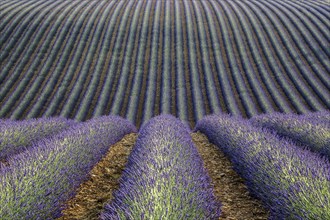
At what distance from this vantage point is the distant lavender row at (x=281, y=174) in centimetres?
344

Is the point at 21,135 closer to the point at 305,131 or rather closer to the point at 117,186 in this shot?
the point at 117,186

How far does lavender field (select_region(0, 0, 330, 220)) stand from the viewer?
403cm

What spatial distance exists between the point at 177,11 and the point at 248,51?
317 inches

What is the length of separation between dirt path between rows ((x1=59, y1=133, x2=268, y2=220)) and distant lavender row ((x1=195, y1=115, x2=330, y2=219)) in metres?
0.20

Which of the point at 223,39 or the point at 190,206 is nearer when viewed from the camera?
the point at 190,206

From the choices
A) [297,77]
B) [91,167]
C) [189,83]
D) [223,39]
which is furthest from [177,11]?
[91,167]

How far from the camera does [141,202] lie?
11.0ft

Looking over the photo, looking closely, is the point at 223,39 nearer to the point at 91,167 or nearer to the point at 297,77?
the point at 297,77

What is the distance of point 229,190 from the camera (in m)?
5.67

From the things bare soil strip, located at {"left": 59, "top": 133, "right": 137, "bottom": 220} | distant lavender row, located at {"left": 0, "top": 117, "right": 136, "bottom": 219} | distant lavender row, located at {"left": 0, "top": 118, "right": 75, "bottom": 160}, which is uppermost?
distant lavender row, located at {"left": 0, "top": 117, "right": 136, "bottom": 219}

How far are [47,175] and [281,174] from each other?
3151 mm

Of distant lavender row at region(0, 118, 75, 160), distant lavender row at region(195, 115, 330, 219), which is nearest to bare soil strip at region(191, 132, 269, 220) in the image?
distant lavender row at region(195, 115, 330, 219)

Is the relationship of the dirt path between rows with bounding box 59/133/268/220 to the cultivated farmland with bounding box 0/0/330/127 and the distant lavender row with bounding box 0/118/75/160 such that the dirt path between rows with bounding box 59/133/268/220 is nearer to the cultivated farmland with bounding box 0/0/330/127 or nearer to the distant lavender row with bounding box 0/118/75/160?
the distant lavender row with bounding box 0/118/75/160

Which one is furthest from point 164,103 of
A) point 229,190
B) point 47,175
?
point 47,175
